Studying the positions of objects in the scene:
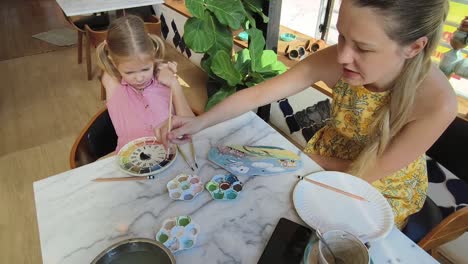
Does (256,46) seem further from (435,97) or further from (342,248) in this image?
(342,248)

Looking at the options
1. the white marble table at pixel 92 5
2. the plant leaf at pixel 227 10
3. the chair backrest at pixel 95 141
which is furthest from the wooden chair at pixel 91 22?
the chair backrest at pixel 95 141

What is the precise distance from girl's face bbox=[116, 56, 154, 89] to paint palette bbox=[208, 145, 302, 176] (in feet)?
1.93

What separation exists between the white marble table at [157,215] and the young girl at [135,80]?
1.47 feet

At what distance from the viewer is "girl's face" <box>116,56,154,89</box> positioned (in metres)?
1.33

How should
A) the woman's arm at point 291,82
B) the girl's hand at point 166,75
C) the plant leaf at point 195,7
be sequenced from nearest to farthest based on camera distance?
1. the woman's arm at point 291,82
2. the girl's hand at point 166,75
3. the plant leaf at point 195,7

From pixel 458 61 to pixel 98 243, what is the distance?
5.24ft

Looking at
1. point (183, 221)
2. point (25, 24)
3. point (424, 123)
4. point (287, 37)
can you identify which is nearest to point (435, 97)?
point (424, 123)

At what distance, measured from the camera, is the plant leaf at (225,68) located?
183 centimetres

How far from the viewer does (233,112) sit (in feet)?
3.50

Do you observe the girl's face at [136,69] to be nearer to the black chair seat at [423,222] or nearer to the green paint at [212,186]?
the green paint at [212,186]

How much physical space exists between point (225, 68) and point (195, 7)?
1.19ft

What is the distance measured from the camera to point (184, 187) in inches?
31.6

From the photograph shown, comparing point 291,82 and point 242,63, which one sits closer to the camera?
point 291,82

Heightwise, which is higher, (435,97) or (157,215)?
(435,97)
